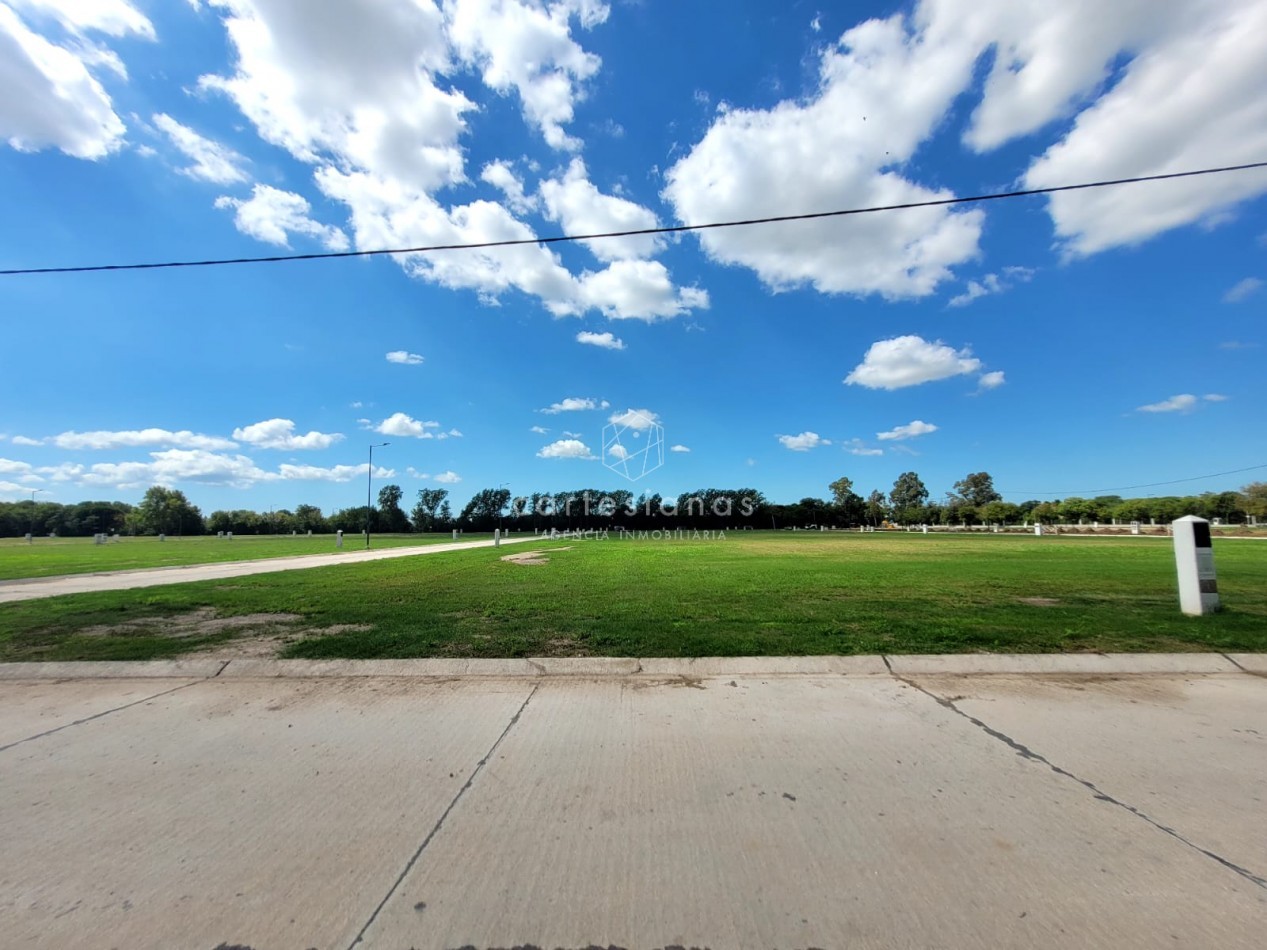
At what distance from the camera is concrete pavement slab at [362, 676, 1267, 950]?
2.31 m

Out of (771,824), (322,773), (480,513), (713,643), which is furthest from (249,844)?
(480,513)

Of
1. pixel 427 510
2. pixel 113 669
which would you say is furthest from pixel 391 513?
pixel 113 669

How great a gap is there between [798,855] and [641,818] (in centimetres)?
85

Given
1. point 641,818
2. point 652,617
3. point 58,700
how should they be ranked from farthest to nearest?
point 652,617 → point 58,700 → point 641,818

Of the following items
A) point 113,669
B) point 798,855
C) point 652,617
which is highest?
point 652,617

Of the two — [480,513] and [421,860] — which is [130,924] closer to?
[421,860]

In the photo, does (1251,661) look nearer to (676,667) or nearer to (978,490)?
(676,667)

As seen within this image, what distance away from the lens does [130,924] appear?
7.78ft

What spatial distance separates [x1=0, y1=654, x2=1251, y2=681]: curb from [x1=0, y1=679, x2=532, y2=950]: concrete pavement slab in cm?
83

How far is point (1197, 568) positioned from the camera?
809 cm

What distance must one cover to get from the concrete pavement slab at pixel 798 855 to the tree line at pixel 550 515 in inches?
3766

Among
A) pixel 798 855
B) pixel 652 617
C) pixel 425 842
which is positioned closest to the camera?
pixel 798 855

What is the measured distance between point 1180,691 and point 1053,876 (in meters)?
4.16

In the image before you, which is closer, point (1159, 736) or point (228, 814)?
point (228, 814)
